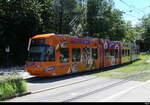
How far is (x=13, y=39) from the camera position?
29.4 m

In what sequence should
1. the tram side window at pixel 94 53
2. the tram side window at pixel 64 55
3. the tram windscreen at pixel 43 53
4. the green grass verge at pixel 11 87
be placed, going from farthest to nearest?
the tram side window at pixel 94 53
the tram side window at pixel 64 55
the tram windscreen at pixel 43 53
the green grass verge at pixel 11 87

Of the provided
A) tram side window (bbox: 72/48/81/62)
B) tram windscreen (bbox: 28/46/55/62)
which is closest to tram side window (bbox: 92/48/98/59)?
tram side window (bbox: 72/48/81/62)

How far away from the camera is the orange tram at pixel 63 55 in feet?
49.6

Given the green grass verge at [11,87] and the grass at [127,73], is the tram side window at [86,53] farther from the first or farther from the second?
the green grass verge at [11,87]

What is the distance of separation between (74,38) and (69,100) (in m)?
9.11

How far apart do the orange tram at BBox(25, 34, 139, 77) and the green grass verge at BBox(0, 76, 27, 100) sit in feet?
14.6

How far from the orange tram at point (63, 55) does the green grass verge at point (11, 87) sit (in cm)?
446

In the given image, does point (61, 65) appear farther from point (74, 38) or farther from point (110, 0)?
point (110, 0)

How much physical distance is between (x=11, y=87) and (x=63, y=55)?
6646mm

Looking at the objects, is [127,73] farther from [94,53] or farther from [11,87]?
[11,87]

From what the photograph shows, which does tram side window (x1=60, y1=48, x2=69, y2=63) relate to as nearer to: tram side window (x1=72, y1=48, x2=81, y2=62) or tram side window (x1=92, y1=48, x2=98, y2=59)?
tram side window (x1=72, y1=48, x2=81, y2=62)

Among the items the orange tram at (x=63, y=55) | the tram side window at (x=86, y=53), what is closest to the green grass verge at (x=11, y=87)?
the orange tram at (x=63, y=55)

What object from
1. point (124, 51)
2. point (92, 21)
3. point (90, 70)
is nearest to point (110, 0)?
point (92, 21)

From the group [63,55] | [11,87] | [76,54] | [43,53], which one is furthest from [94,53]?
[11,87]
